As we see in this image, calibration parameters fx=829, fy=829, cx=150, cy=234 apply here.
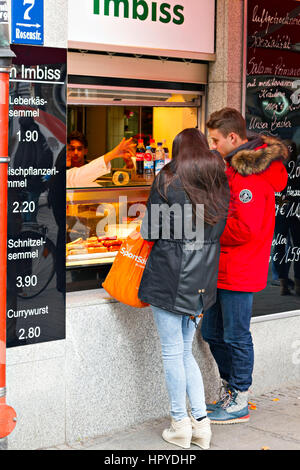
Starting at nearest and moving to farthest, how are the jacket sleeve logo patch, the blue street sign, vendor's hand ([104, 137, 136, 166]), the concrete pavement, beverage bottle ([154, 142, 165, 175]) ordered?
the blue street sign
the concrete pavement
the jacket sleeve logo patch
vendor's hand ([104, 137, 136, 166])
beverage bottle ([154, 142, 165, 175])

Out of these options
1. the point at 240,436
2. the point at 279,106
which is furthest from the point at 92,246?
the point at 279,106

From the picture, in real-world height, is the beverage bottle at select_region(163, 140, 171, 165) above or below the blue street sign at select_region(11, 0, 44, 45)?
below

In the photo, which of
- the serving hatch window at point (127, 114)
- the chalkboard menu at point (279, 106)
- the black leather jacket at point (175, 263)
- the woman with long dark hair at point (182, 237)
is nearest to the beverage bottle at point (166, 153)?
the serving hatch window at point (127, 114)

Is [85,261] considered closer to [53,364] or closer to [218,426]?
[53,364]

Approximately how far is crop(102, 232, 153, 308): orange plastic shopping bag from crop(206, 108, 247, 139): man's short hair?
961mm

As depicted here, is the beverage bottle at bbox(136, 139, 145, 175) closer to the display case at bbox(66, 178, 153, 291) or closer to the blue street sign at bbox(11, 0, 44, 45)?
the display case at bbox(66, 178, 153, 291)

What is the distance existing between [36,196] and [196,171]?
3.19 ft

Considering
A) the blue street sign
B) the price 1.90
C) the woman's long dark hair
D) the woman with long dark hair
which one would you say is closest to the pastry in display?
the woman with long dark hair

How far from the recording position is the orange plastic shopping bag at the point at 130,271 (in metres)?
5.15

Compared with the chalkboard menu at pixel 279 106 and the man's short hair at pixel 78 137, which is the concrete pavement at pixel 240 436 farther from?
the man's short hair at pixel 78 137

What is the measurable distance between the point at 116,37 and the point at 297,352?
289 centimetres

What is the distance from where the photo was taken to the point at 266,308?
21.3ft

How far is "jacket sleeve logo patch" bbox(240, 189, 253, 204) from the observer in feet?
17.8
